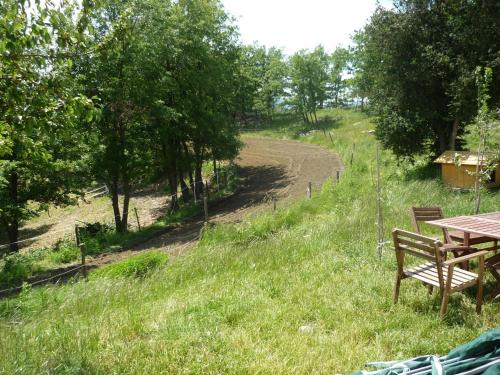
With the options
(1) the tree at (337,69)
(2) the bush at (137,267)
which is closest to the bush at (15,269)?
(2) the bush at (137,267)

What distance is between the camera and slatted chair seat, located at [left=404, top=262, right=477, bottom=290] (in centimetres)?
502

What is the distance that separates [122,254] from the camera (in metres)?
15.5

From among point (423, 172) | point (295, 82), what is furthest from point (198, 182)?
point (295, 82)

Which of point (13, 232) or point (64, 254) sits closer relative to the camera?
point (64, 254)

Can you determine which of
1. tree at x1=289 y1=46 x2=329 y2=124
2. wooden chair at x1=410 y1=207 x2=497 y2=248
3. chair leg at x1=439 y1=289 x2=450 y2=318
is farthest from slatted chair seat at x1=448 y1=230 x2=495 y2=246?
tree at x1=289 y1=46 x2=329 y2=124

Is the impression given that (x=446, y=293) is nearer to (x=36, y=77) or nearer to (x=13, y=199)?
(x=36, y=77)

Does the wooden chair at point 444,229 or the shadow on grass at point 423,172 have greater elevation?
the wooden chair at point 444,229

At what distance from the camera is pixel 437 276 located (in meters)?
5.26

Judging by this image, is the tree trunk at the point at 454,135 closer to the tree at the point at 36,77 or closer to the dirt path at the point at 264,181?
the dirt path at the point at 264,181

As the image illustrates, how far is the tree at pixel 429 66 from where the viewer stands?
13.9 m

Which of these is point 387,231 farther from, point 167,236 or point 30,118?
point 167,236

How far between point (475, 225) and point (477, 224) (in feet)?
0.39

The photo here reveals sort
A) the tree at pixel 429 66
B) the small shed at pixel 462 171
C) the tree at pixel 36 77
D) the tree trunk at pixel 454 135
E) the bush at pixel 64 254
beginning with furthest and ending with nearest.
A: 1. the tree trunk at pixel 454 135
2. the bush at pixel 64 254
3. the tree at pixel 429 66
4. the small shed at pixel 462 171
5. the tree at pixel 36 77

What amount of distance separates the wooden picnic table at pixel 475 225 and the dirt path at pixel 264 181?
830cm
